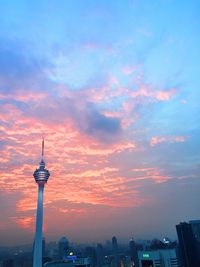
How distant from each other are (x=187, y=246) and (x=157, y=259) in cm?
6753

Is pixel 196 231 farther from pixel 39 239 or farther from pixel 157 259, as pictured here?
pixel 39 239

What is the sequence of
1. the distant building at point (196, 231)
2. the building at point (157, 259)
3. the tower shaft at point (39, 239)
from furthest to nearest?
the distant building at point (196, 231)
the tower shaft at point (39, 239)
the building at point (157, 259)

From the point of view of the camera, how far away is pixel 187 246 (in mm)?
157125

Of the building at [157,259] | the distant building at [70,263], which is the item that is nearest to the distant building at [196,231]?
the building at [157,259]

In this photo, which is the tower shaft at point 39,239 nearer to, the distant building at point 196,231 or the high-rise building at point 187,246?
the high-rise building at point 187,246

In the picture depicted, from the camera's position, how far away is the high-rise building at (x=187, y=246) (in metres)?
153

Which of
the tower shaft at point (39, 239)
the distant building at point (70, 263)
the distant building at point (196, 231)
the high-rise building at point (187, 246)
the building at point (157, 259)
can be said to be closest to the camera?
the building at point (157, 259)

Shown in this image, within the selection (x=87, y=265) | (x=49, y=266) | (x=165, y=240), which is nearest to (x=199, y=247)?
(x=165, y=240)

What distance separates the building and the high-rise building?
6128 cm

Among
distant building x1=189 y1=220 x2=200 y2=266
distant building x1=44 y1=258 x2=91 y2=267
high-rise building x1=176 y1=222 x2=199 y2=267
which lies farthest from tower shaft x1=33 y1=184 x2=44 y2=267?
distant building x1=189 y1=220 x2=200 y2=266

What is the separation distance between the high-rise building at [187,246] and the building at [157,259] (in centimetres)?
6128

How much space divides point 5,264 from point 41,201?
365 feet

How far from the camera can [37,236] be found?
110062 mm

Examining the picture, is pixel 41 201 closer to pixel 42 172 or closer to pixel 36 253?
pixel 42 172
